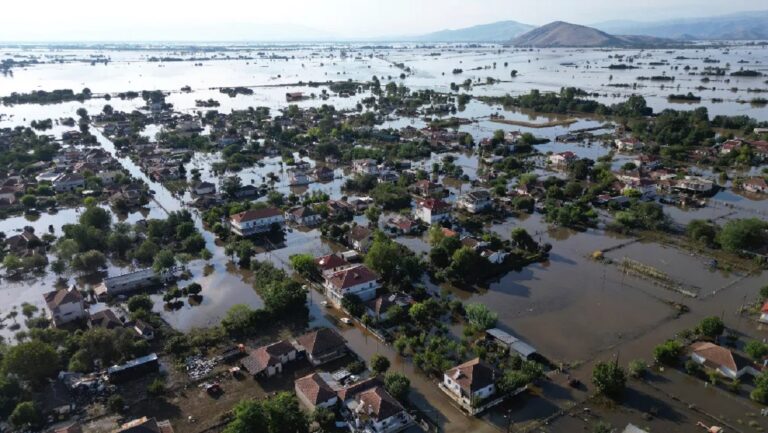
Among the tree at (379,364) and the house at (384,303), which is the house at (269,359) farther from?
the house at (384,303)

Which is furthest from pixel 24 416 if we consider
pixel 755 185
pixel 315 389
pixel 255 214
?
pixel 755 185

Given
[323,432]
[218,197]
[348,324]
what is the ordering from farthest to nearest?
[218,197]
[348,324]
[323,432]

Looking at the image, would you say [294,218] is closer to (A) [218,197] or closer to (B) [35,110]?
(A) [218,197]

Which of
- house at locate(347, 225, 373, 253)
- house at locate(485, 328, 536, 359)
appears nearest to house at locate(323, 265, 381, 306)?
house at locate(347, 225, 373, 253)

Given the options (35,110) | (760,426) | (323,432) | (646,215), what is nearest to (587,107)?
(646,215)

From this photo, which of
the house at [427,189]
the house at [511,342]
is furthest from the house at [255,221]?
the house at [511,342]

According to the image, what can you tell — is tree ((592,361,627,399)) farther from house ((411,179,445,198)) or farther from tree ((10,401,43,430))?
house ((411,179,445,198))
